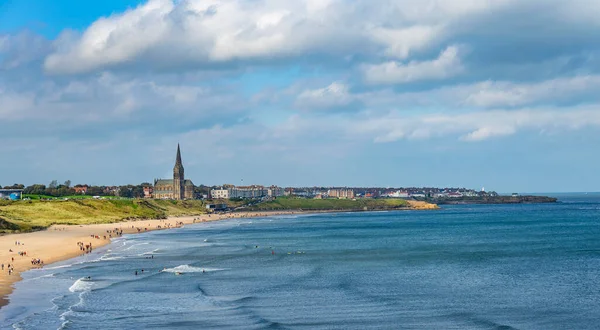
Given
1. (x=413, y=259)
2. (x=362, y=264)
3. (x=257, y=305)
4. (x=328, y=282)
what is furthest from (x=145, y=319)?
(x=413, y=259)

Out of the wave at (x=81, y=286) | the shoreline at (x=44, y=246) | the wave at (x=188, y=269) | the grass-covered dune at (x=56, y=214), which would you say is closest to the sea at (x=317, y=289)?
the wave at (x=81, y=286)

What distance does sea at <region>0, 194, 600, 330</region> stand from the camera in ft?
137

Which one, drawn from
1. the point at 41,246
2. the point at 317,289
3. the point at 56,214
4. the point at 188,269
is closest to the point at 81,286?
the point at 188,269

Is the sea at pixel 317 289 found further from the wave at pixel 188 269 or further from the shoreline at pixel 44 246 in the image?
the shoreline at pixel 44 246

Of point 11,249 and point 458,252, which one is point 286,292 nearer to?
point 458,252

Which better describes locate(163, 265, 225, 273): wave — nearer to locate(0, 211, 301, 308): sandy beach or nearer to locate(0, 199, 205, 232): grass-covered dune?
locate(0, 211, 301, 308): sandy beach

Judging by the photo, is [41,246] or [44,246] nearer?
[41,246]

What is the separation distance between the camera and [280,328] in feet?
129

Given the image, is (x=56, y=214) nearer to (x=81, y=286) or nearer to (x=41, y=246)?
(x=41, y=246)

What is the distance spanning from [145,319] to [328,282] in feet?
69.5

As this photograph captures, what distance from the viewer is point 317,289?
54906 millimetres

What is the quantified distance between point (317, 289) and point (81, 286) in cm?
2059

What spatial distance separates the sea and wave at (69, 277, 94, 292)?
8cm

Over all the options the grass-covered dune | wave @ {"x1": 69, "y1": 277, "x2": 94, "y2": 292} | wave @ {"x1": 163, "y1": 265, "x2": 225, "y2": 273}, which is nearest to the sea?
wave @ {"x1": 69, "y1": 277, "x2": 94, "y2": 292}
